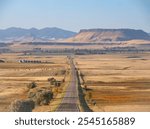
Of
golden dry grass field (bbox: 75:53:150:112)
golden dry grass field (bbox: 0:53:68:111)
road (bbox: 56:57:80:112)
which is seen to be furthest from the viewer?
golden dry grass field (bbox: 0:53:68:111)

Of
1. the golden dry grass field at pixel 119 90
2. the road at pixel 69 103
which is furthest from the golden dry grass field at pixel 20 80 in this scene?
the golden dry grass field at pixel 119 90

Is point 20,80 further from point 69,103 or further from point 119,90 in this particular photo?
point 69,103

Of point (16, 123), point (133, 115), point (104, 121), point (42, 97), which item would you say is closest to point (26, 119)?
point (16, 123)

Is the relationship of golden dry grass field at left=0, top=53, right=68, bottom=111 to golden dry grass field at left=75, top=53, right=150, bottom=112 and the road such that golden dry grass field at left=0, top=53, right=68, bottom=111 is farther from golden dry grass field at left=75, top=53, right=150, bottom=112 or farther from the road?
golden dry grass field at left=75, top=53, right=150, bottom=112

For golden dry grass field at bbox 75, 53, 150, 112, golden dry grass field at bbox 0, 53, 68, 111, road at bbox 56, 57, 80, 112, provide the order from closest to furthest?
road at bbox 56, 57, 80, 112, golden dry grass field at bbox 75, 53, 150, 112, golden dry grass field at bbox 0, 53, 68, 111

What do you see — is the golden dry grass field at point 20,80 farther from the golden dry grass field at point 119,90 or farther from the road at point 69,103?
the golden dry grass field at point 119,90

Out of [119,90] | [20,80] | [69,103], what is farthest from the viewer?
[20,80]

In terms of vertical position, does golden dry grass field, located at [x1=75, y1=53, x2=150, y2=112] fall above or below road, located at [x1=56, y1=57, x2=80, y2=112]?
below

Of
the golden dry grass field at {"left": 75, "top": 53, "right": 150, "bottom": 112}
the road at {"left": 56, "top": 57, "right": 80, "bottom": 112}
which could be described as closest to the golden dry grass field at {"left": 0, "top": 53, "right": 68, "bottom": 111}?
the road at {"left": 56, "top": 57, "right": 80, "bottom": 112}

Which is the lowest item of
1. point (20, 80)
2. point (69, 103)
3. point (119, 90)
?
point (20, 80)

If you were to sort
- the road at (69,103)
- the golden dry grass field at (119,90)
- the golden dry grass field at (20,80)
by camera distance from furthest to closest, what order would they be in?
the golden dry grass field at (20,80)
the golden dry grass field at (119,90)
the road at (69,103)

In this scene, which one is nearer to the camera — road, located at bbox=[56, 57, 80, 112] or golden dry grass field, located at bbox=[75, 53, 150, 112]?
road, located at bbox=[56, 57, 80, 112]

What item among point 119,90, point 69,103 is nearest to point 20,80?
point 119,90
